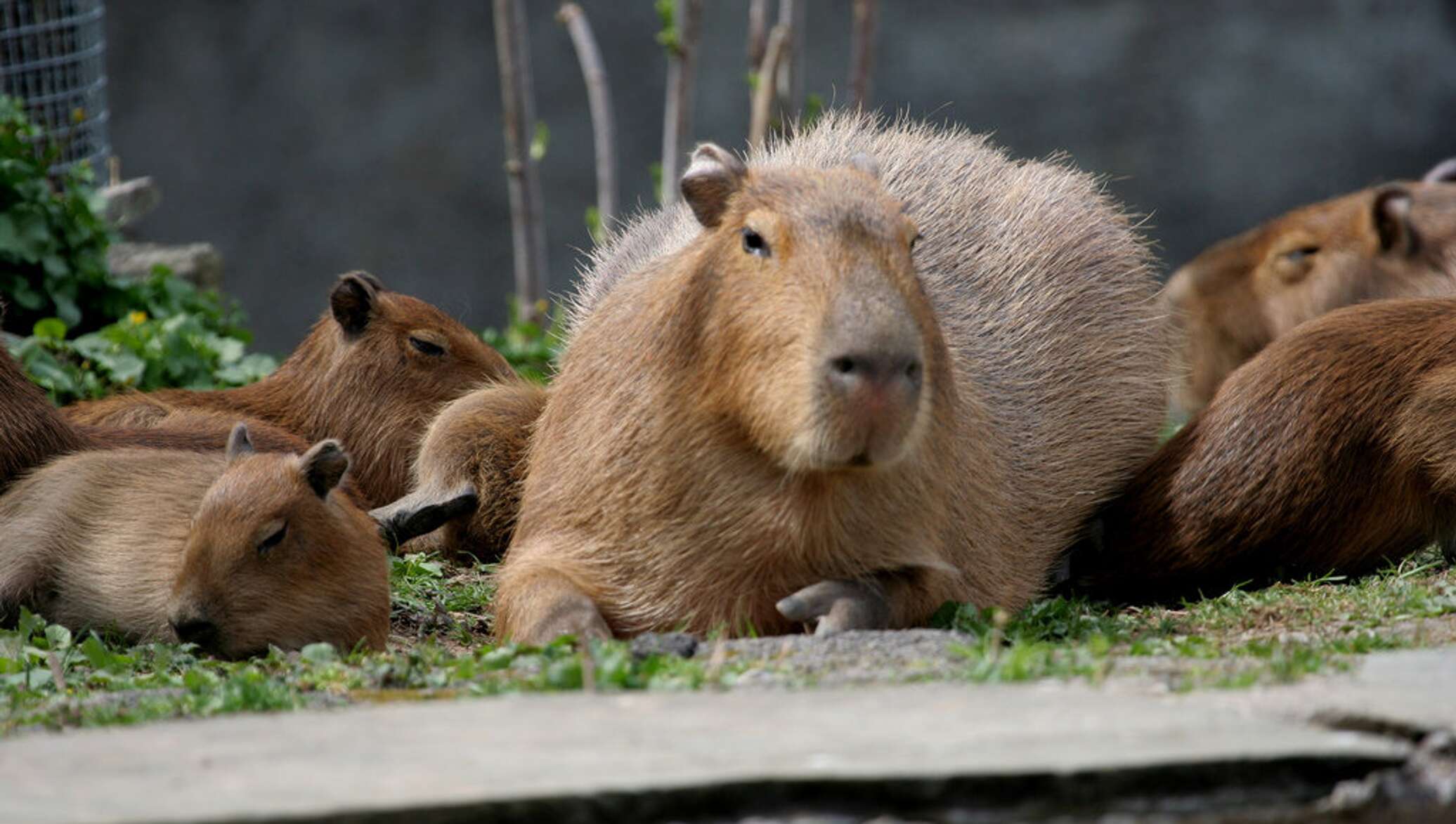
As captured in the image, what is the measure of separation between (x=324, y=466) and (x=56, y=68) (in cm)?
487

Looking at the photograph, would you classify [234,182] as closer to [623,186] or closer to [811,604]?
[623,186]

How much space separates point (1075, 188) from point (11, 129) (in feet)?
12.7

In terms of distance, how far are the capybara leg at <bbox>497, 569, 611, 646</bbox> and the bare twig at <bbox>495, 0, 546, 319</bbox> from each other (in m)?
5.01

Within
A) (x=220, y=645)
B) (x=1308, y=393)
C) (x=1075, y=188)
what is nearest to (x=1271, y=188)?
(x=1075, y=188)

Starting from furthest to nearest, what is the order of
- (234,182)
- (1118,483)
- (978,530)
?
1. (234,182)
2. (1118,483)
3. (978,530)

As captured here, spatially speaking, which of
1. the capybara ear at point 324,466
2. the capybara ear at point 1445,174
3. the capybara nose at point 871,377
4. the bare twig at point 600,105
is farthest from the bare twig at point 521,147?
the capybara nose at point 871,377

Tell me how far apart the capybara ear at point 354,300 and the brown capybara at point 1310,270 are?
3.05 metres

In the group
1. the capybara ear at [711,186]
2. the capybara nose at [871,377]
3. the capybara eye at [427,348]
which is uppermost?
the capybara ear at [711,186]

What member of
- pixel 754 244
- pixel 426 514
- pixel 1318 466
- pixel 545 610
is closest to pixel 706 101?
pixel 426 514

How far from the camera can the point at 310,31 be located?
13.1m

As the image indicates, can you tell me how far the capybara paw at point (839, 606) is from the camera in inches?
154

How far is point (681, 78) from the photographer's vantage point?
8789 millimetres

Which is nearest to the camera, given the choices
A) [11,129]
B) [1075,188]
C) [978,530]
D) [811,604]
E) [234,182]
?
[811,604]

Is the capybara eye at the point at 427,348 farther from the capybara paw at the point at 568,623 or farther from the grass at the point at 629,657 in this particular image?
the capybara paw at the point at 568,623
